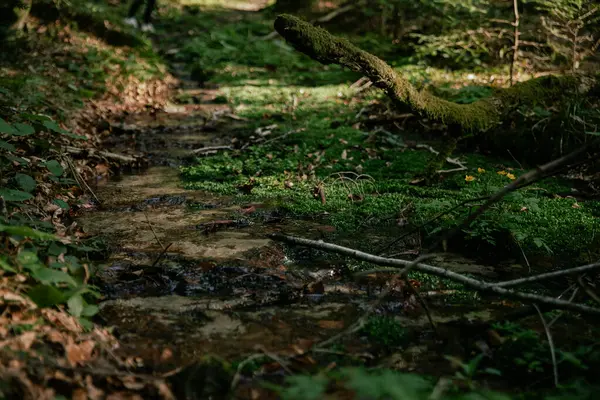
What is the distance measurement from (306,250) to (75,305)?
1813mm

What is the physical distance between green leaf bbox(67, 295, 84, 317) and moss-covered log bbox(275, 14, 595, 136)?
2747 mm

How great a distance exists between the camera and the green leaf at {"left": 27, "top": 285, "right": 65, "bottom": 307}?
2543 mm

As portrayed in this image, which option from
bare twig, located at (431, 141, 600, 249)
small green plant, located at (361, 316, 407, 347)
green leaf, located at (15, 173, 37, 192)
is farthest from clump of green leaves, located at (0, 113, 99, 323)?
bare twig, located at (431, 141, 600, 249)

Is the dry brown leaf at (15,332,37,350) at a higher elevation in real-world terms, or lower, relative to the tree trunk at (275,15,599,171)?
lower

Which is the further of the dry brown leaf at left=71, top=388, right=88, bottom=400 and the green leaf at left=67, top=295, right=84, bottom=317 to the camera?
the green leaf at left=67, top=295, right=84, bottom=317

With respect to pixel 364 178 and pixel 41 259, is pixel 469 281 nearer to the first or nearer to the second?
pixel 41 259

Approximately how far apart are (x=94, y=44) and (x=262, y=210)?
293 inches

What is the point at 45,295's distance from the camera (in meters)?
2.56

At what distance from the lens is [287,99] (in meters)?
9.63

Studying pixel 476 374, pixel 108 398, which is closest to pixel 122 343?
pixel 108 398

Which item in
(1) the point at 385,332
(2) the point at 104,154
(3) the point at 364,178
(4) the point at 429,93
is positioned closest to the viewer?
(1) the point at 385,332

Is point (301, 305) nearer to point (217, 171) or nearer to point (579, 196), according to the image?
point (217, 171)

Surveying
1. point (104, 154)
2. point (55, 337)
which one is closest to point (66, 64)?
point (104, 154)

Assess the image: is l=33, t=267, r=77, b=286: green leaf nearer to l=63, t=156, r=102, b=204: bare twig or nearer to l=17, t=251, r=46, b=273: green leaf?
l=17, t=251, r=46, b=273: green leaf
